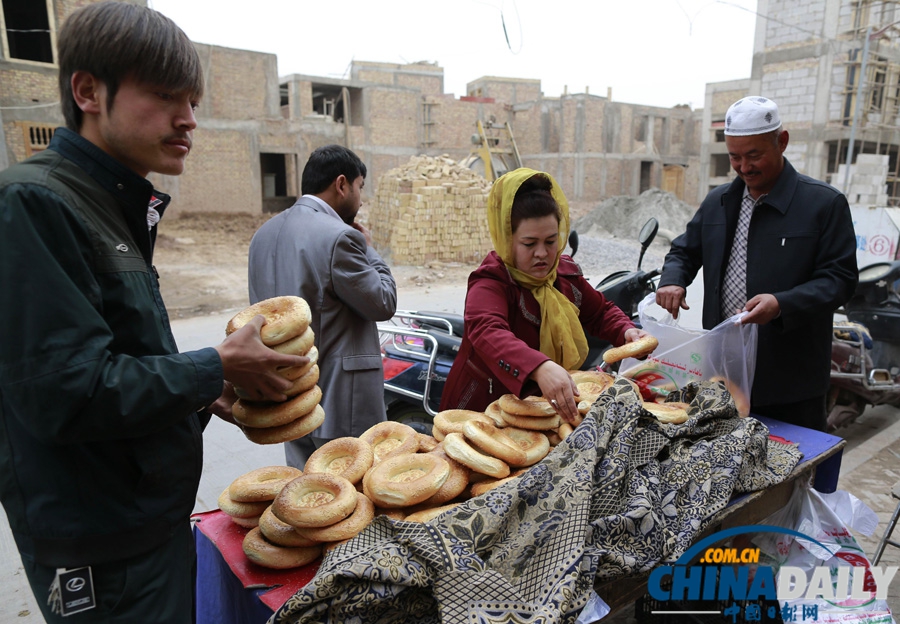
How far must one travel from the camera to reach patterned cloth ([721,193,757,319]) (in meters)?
3.05

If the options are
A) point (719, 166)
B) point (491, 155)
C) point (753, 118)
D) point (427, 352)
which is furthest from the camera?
point (719, 166)

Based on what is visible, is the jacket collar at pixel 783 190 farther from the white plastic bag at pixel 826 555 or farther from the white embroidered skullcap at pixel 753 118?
the white plastic bag at pixel 826 555

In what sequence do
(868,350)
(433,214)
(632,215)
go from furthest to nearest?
1. (632,215)
2. (433,214)
3. (868,350)

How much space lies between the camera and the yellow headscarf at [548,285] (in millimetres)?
2445

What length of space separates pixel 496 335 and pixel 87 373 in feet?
4.84

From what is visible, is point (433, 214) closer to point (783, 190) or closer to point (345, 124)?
point (783, 190)

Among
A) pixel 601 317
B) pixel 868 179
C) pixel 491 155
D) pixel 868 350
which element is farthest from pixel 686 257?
pixel 491 155

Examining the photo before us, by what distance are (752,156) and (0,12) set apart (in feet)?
60.5

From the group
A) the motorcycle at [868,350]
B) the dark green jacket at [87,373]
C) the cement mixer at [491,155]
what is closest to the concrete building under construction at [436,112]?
the cement mixer at [491,155]

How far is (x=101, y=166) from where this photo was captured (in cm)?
125

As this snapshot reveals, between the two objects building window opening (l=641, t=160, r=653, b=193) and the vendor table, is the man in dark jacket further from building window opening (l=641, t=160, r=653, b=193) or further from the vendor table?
building window opening (l=641, t=160, r=653, b=193)

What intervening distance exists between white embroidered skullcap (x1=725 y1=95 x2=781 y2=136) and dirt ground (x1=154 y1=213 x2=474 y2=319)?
9391 millimetres

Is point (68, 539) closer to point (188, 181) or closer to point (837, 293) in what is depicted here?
point (837, 293)

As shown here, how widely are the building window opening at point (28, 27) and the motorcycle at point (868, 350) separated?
20745 millimetres
